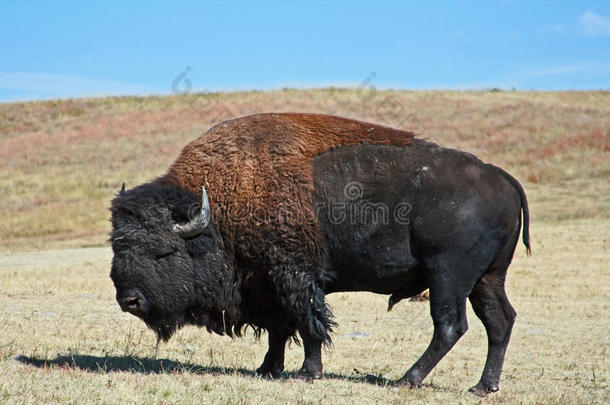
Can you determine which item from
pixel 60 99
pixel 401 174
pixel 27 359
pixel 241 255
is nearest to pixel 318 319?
pixel 241 255

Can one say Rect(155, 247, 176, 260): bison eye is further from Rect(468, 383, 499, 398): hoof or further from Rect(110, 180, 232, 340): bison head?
Rect(468, 383, 499, 398): hoof

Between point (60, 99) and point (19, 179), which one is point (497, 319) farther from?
point (60, 99)

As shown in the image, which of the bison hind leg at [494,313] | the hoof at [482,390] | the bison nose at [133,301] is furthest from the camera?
the bison hind leg at [494,313]

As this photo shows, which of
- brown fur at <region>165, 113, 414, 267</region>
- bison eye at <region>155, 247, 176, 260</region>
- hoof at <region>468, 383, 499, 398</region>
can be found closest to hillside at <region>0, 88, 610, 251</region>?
brown fur at <region>165, 113, 414, 267</region>

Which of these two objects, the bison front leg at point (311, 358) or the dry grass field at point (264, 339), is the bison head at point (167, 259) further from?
the bison front leg at point (311, 358)

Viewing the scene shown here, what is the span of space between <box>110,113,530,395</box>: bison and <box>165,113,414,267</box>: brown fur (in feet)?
0.05

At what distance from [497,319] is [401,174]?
1859mm

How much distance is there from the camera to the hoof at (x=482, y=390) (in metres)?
7.32

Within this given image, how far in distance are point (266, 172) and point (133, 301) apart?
188 centimetres

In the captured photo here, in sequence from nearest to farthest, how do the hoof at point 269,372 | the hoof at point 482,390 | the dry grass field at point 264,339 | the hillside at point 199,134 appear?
the dry grass field at point 264,339
the hoof at point 482,390
the hoof at point 269,372
the hillside at point 199,134

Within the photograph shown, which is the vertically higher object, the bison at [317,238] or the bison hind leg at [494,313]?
the bison at [317,238]

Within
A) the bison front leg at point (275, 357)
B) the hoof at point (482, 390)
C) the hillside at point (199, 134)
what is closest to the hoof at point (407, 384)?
the hoof at point (482, 390)

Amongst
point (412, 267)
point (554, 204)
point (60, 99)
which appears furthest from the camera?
point (60, 99)

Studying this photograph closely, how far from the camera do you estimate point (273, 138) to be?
25.5 feet
